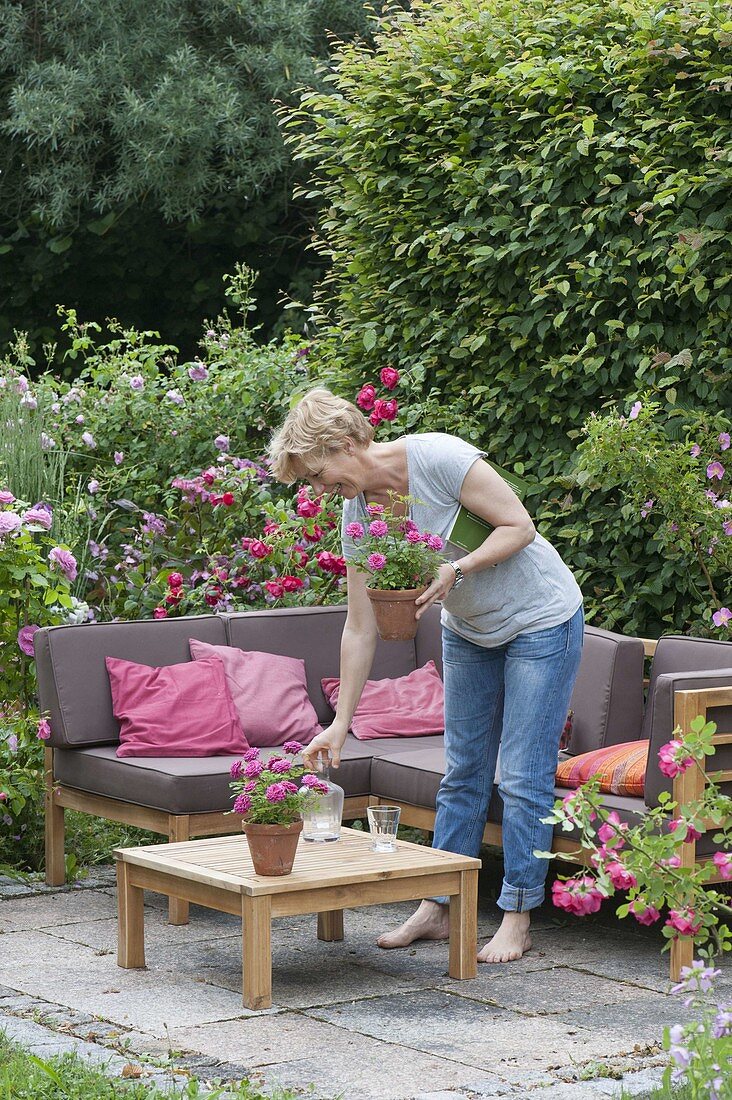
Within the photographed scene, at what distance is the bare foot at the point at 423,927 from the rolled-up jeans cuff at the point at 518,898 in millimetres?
217

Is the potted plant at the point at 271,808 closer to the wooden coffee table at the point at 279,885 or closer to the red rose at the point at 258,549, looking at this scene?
the wooden coffee table at the point at 279,885

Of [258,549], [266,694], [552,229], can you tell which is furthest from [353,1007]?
[552,229]

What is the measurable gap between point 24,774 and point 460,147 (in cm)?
279

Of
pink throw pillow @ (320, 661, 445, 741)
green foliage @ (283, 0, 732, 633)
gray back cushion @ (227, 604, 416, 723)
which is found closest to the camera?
green foliage @ (283, 0, 732, 633)

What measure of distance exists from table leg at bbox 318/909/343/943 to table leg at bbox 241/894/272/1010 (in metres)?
0.69

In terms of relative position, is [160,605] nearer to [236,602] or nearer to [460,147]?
[236,602]

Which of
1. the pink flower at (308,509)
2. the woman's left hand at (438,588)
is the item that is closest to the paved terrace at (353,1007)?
the woman's left hand at (438,588)

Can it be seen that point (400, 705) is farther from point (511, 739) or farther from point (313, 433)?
point (313, 433)

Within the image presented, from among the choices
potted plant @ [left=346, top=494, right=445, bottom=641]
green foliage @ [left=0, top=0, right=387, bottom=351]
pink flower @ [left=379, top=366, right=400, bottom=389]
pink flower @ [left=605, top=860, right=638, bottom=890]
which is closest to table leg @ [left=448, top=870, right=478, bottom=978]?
potted plant @ [left=346, top=494, right=445, bottom=641]

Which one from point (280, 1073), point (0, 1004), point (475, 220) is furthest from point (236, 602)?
point (280, 1073)

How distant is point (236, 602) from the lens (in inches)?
252

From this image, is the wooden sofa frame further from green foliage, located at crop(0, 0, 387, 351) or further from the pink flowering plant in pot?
green foliage, located at crop(0, 0, 387, 351)

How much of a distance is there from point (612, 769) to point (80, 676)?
5.93 ft

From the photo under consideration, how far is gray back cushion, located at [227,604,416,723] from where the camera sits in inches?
226
